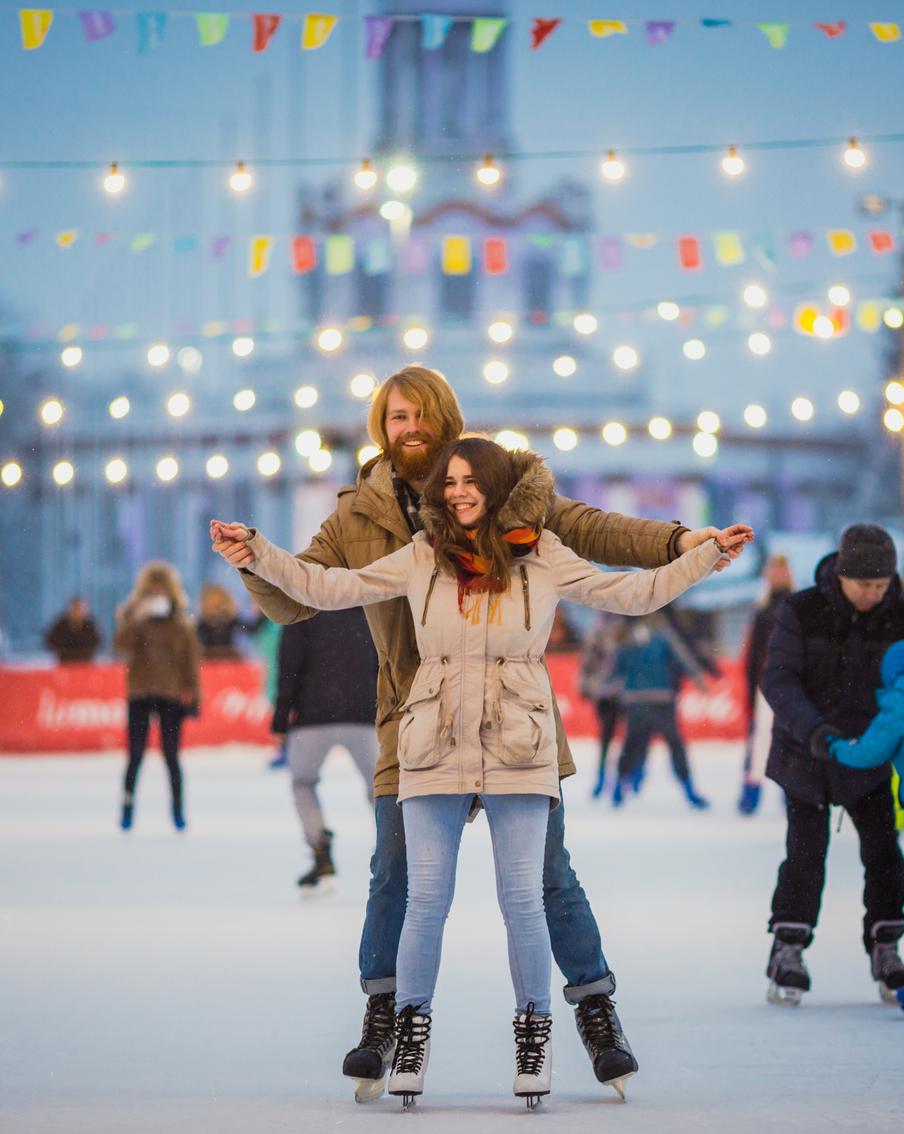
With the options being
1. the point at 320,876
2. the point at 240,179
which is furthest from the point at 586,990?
the point at 240,179

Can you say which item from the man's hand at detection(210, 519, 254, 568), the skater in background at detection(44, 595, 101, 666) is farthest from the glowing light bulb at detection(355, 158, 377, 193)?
the skater in background at detection(44, 595, 101, 666)

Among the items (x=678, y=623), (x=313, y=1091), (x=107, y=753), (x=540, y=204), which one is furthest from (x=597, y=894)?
(x=540, y=204)

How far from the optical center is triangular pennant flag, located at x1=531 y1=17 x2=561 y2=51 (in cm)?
842

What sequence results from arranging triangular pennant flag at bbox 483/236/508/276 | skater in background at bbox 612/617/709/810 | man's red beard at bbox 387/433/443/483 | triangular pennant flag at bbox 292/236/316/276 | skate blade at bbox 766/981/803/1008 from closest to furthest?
man's red beard at bbox 387/433/443/483
skate blade at bbox 766/981/803/1008
skater in background at bbox 612/617/709/810
triangular pennant flag at bbox 292/236/316/276
triangular pennant flag at bbox 483/236/508/276

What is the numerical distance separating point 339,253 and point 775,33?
15.1 ft

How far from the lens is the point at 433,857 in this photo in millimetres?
3783

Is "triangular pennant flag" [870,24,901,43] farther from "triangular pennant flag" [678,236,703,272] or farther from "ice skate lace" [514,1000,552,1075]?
"ice skate lace" [514,1000,552,1075]

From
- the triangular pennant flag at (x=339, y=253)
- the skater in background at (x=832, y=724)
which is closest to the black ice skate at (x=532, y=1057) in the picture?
the skater in background at (x=832, y=724)

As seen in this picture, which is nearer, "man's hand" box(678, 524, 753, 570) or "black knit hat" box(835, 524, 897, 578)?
"man's hand" box(678, 524, 753, 570)

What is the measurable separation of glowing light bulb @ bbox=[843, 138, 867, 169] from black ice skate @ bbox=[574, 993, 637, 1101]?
255 inches

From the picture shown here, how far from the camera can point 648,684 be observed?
39.2 feet

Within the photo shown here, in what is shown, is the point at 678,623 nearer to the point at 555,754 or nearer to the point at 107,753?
the point at 107,753

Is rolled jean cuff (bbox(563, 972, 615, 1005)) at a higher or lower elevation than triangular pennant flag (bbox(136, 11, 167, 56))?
lower

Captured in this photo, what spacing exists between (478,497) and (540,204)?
6325 cm
